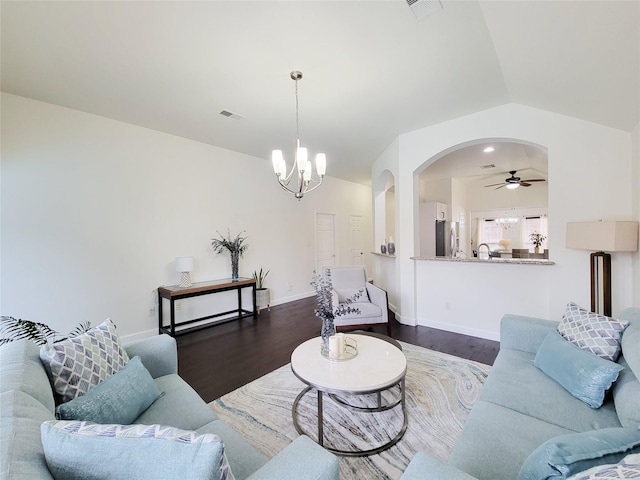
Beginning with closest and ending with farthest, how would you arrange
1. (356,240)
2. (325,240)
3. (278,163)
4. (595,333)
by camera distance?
(595,333), (278,163), (325,240), (356,240)

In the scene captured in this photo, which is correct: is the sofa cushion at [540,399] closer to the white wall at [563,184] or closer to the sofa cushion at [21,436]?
the white wall at [563,184]

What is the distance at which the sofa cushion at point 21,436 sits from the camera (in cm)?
71

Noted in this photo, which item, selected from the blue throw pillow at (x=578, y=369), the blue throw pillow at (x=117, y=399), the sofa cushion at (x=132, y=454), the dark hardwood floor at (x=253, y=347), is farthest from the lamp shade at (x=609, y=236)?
the blue throw pillow at (x=117, y=399)

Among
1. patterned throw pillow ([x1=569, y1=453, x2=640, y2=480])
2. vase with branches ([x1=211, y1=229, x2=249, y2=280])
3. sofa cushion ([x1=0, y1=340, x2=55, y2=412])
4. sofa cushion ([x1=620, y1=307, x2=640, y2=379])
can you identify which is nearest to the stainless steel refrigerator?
vase with branches ([x1=211, y1=229, x2=249, y2=280])

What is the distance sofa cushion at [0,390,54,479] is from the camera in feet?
2.32

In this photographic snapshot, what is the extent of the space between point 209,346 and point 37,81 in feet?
11.1

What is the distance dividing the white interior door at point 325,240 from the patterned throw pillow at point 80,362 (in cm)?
531

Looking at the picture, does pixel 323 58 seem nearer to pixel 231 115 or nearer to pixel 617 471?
pixel 231 115

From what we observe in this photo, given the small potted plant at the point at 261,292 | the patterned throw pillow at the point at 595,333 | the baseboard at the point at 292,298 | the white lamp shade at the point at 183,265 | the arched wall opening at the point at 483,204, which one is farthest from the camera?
the arched wall opening at the point at 483,204

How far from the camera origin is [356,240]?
7.99 meters

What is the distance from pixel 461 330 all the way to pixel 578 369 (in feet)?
7.67

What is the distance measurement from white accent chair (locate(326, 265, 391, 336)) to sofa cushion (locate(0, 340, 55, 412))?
98.5 inches

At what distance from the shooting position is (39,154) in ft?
10.2

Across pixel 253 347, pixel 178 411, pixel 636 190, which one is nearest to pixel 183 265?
pixel 253 347
